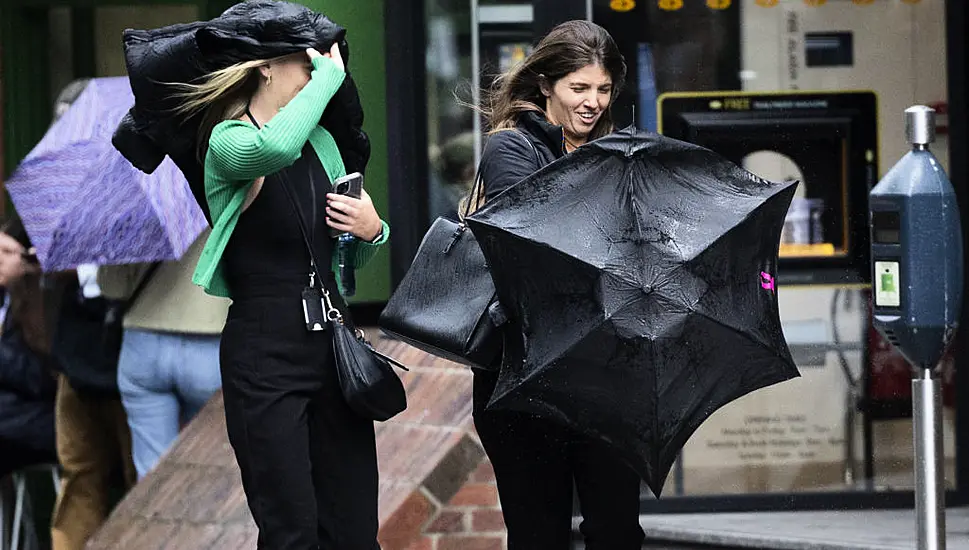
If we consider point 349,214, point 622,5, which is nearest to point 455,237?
point 349,214

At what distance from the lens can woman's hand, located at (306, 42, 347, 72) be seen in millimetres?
4293

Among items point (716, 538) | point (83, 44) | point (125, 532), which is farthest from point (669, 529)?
point (83, 44)

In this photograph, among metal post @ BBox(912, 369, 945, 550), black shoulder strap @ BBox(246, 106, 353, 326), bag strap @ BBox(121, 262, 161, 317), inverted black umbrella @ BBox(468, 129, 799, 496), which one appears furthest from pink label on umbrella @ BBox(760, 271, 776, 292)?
bag strap @ BBox(121, 262, 161, 317)

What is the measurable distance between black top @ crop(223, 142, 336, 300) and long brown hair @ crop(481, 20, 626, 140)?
544 mm

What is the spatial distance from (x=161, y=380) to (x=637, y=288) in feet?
9.49

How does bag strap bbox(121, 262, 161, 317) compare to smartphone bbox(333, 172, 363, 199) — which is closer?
smartphone bbox(333, 172, 363, 199)

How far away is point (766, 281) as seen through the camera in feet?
12.8

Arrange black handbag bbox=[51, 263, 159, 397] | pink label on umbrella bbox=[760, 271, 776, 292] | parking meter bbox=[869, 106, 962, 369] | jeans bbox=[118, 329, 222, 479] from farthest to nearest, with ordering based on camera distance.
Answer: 1. black handbag bbox=[51, 263, 159, 397]
2. jeans bbox=[118, 329, 222, 479]
3. parking meter bbox=[869, 106, 962, 369]
4. pink label on umbrella bbox=[760, 271, 776, 292]

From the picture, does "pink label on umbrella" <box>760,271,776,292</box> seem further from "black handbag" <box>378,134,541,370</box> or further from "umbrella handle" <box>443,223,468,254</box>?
"umbrella handle" <box>443,223,468,254</box>

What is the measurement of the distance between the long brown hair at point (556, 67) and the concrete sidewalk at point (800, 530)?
2.26 m

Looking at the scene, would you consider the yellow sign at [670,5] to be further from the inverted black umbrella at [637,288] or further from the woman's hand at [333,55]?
the inverted black umbrella at [637,288]

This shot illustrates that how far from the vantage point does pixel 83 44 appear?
7.88 m

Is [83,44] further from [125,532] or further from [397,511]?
[397,511]

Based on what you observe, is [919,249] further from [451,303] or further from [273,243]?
[273,243]
